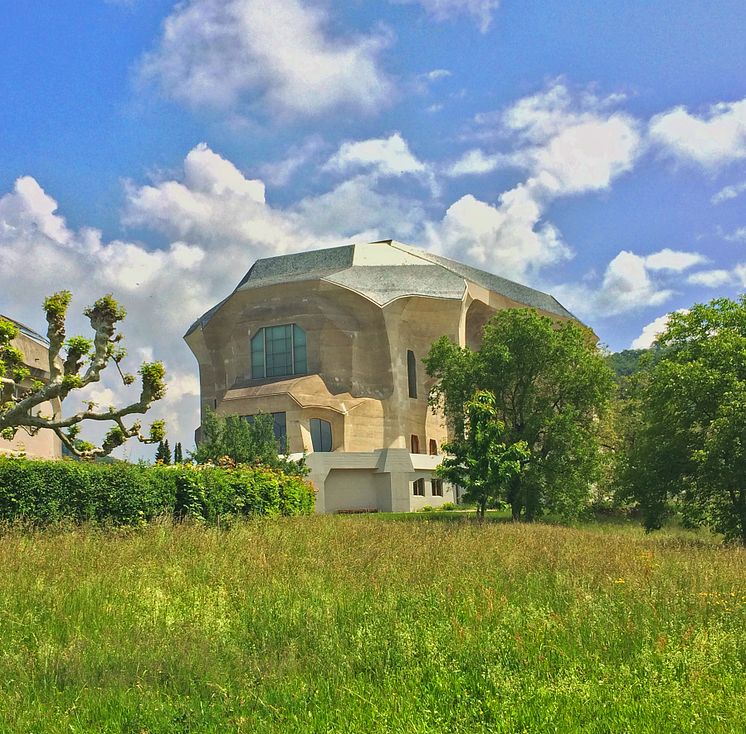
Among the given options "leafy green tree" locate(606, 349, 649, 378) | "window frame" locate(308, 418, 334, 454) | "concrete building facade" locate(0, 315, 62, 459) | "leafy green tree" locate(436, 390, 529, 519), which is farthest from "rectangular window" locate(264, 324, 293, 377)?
"leafy green tree" locate(606, 349, 649, 378)

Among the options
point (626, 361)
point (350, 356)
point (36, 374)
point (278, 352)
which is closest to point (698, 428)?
point (36, 374)

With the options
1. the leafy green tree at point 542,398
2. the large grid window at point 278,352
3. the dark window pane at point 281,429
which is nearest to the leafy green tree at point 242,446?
the dark window pane at point 281,429

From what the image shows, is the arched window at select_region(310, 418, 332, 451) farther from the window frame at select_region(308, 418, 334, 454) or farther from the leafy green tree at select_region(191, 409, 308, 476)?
the leafy green tree at select_region(191, 409, 308, 476)

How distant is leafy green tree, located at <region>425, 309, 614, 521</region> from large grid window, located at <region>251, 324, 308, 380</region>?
22.2 metres

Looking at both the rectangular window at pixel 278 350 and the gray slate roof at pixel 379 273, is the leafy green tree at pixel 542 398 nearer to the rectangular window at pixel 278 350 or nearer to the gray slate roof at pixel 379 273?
the gray slate roof at pixel 379 273

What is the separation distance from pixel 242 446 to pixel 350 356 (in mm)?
17808

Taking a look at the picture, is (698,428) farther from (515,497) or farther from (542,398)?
(515,497)

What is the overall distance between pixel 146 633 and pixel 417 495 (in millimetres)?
41414

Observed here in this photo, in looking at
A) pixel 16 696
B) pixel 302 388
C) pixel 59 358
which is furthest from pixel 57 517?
pixel 302 388

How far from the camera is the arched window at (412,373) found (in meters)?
53.2

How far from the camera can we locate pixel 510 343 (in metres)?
29.2

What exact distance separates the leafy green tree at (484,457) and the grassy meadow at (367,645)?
17.1 meters

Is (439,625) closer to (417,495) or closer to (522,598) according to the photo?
(522,598)

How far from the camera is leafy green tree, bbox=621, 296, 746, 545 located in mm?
20016
